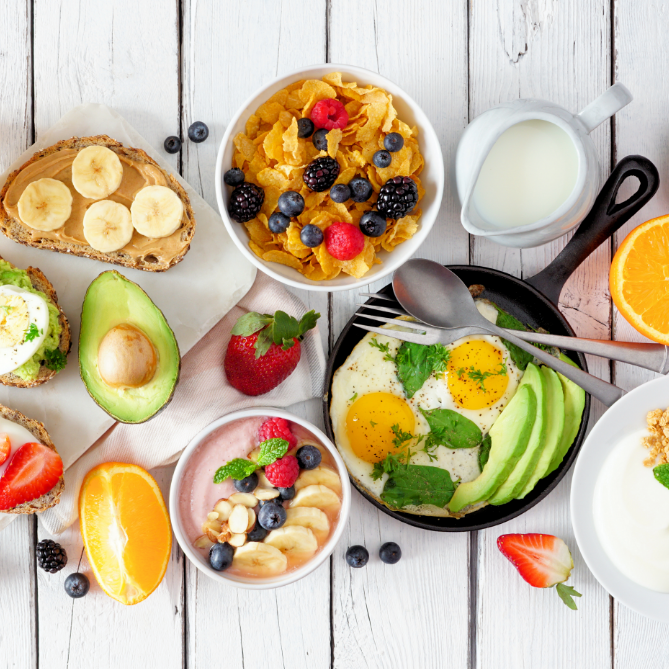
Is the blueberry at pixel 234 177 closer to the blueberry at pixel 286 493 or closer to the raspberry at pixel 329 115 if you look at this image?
the raspberry at pixel 329 115

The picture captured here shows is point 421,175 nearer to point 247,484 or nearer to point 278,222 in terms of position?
point 278,222

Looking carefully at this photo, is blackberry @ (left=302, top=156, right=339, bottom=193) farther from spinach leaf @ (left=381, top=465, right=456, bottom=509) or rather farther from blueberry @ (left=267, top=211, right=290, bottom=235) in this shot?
spinach leaf @ (left=381, top=465, right=456, bottom=509)

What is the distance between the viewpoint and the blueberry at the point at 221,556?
1.78 metres

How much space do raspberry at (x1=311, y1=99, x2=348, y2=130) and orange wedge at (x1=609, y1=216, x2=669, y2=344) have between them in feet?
2.96

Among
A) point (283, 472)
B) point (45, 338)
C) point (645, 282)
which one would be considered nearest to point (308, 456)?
point (283, 472)

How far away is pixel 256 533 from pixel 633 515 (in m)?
1.09

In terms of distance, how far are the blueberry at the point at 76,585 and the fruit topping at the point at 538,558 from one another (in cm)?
129

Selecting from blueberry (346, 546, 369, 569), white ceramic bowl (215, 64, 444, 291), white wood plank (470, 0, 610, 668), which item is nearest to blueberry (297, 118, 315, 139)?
white ceramic bowl (215, 64, 444, 291)

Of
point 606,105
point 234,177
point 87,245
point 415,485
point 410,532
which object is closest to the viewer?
point 606,105

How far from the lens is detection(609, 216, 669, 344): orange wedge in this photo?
1845 millimetres

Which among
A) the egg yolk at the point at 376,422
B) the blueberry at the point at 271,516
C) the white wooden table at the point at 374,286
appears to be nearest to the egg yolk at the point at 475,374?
the egg yolk at the point at 376,422

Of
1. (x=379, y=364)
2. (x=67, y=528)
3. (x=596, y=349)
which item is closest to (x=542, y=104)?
(x=596, y=349)

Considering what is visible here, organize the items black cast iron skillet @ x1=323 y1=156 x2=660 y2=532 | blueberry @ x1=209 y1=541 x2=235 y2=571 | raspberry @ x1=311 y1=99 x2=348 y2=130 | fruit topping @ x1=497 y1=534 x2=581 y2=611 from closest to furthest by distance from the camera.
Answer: raspberry @ x1=311 y1=99 x2=348 y2=130 → blueberry @ x1=209 y1=541 x2=235 y2=571 → black cast iron skillet @ x1=323 y1=156 x2=660 y2=532 → fruit topping @ x1=497 y1=534 x2=581 y2=611

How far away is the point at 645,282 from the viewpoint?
1856mm
